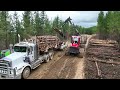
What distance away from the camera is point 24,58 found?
1273 cm

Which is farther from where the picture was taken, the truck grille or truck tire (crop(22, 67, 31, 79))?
truck tire (crop(22, 67, 31, 79))

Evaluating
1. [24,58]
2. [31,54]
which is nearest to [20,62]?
[24,58]

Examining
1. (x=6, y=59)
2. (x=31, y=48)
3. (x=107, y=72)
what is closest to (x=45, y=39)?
(x=31, y=48)

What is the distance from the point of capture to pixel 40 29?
45594mm

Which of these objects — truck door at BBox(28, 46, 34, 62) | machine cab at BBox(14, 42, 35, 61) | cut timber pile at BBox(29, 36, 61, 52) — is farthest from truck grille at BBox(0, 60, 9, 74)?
cut timber pile at BBox(29, 36, 61, 52)

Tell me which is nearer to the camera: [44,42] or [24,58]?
[24,58]

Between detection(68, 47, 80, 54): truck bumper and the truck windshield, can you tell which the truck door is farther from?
detection(68, 47, 80, 54): truck bumper

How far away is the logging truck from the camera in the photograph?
11.3 metres

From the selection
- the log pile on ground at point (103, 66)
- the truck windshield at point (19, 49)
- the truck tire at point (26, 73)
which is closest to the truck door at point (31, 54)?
the truck windshield at point (19, 49)

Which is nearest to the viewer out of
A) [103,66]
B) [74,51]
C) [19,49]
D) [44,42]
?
[19,49]

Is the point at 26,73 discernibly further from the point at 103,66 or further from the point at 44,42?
the point at 103,66

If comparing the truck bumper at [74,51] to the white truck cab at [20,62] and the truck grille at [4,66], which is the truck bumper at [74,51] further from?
the truck grille at [4,66]

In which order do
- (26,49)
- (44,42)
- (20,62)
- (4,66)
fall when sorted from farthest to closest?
1. (44,42)
2. (26,49)
3. (20,62)
4. (4,66)
